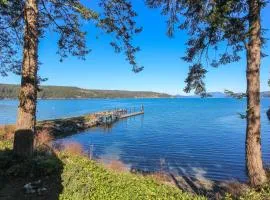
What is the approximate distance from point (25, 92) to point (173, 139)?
29.9m

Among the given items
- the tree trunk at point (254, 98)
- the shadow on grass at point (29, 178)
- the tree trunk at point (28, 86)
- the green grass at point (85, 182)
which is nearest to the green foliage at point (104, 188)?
the green grass at point (85, 182)

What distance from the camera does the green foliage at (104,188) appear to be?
8.28 m

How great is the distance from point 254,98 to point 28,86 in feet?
22.6

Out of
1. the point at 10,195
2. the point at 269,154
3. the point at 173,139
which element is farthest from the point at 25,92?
the point at 173,139

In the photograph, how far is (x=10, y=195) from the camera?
8.46 m

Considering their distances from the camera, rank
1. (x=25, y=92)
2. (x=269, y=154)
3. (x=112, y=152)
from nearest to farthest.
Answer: (x=25, y=92)
(x=269, y=154)
(x=112, y=152)

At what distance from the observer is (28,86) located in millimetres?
10945

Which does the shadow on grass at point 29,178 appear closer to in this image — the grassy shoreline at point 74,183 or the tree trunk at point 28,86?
the grassy shoreline at point 74,183

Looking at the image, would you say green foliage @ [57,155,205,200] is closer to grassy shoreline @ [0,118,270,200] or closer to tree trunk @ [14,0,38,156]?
grassy shoreline @ [0,118,270,200]

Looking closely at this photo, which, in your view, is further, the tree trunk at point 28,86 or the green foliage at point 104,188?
the tree trunk at point 28,86

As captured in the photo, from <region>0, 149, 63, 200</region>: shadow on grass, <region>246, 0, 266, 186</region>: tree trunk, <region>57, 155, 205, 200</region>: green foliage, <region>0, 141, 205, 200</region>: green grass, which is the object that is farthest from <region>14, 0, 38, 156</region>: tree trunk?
<region>246, 0, 266, 186</region>: tree trunk

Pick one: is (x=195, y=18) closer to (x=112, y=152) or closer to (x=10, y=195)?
(x=10, y=195)

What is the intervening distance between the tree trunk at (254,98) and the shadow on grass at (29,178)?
5.24 meters

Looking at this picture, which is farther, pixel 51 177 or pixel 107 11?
pixel 107 11
